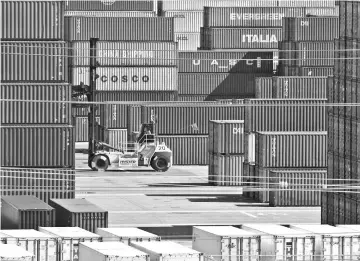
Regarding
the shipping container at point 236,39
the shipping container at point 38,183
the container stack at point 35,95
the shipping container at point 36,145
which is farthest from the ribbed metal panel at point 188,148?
the shipping container at point 38,183

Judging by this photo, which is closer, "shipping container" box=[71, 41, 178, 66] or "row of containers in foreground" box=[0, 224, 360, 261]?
"row of containers in foreground" box=[0, 224, 360, 261]

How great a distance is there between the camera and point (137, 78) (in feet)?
359

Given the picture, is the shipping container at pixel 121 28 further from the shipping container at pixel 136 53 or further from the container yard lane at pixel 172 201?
the container yard lane at pixel 172 201

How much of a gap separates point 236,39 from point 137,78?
→ 15519mm

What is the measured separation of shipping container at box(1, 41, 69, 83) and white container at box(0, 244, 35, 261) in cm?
2205

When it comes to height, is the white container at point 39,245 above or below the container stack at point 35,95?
below

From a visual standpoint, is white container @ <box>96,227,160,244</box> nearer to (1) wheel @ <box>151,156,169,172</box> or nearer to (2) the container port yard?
(2) the container port yard

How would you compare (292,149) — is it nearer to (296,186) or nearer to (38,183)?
(296,186)

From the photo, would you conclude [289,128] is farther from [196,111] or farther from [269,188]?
[196,111]

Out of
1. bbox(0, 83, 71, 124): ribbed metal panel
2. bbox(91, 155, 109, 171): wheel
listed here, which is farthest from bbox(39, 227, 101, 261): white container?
bbox(91, 155, 109, 171): wheel

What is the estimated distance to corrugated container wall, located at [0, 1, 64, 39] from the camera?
69.8m

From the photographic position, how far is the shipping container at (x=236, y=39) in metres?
122

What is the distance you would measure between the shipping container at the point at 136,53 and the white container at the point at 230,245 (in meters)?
57.1

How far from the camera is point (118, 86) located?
11000 centimetres
